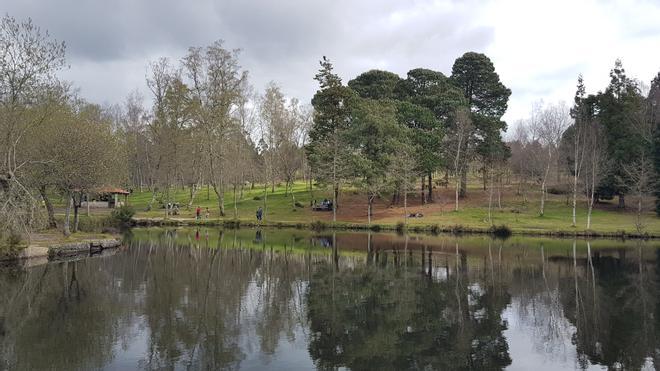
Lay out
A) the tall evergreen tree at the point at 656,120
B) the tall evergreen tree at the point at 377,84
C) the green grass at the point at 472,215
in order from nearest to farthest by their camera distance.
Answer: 1. the green grass at the point at 472,215
2. the tall evergreen tree at the point at 656,120
3. the tall evergreen tree at the point at 377,84

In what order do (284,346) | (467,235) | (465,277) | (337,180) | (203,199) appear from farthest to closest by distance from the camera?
1. (203,199)
2. (337,180)
3. (467,235)
4. (465,277)
5. (284,346)

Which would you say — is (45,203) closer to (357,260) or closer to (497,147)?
(357,260)

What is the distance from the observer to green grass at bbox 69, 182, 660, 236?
153ft

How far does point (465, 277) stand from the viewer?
24.6m

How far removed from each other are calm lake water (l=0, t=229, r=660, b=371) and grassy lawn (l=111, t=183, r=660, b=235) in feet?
52.6

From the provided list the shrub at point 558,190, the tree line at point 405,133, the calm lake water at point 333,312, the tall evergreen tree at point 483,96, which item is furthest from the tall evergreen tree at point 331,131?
the shrub at point 558,190

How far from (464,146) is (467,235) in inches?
717

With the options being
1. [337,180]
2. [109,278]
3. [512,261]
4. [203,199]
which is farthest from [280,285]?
[203,199]

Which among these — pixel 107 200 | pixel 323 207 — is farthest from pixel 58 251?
pixel 107 200

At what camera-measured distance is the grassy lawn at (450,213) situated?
4744cm

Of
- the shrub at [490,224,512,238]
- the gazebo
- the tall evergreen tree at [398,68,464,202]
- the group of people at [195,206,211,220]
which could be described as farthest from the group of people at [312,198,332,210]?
the gazebo

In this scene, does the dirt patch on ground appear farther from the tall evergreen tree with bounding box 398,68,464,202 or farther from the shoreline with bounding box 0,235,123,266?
the shoreline with bounding box 0,235,123,266

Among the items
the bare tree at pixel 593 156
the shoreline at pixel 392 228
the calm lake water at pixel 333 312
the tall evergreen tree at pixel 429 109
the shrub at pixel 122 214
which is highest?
the tall evergreen tree at pixel 429 109

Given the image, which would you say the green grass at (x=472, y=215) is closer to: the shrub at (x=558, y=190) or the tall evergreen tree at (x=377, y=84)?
the shrub at (x=558, y=190)
